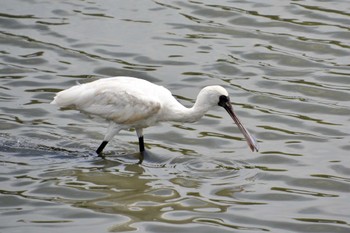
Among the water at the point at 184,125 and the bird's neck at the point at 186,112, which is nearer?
the water at the point at 184,125

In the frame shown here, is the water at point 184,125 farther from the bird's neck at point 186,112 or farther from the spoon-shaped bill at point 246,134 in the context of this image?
the bird's neck at point 186,112

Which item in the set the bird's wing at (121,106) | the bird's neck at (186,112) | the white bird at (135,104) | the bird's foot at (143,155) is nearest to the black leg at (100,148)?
the white bird at (135,104)

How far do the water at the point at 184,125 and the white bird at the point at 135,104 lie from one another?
353 mm

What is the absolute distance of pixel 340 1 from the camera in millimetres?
16188

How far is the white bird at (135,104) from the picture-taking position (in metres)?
11.4

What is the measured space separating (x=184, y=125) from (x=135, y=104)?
132 cm

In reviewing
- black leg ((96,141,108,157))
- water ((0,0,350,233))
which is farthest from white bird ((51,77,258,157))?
water ((0,0,350,233))

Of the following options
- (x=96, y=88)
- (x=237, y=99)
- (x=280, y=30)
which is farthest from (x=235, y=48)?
(x=96, y=88)

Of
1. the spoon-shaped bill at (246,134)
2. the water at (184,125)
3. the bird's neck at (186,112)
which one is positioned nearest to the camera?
the water at (184,125)

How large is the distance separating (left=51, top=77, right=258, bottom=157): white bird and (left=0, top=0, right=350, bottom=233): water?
35cm

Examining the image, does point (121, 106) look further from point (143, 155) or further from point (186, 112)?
point (186, 112)

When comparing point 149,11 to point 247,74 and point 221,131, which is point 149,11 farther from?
point 221,131

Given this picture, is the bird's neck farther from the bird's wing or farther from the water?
the water

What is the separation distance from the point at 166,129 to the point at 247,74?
6.31 feet
